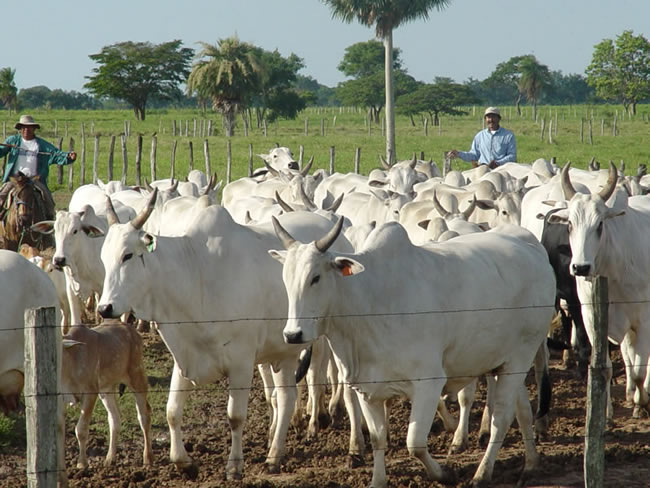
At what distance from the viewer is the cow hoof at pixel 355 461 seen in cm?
616

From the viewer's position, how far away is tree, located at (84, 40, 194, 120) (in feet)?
167

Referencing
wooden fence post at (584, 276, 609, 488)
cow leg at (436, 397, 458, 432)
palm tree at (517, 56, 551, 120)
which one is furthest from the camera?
palm tree at (517, 56, 551, 120)

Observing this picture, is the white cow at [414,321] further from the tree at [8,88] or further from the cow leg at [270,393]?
the tree at [8,88]

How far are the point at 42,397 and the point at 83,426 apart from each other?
2323mm

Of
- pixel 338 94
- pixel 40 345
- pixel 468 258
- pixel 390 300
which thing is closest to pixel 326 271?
pixel 390 300

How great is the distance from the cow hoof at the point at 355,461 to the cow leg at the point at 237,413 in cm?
63

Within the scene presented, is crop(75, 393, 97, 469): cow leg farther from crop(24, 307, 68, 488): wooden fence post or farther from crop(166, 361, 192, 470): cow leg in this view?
crop(24, 307, 68, 488): wooden fence post

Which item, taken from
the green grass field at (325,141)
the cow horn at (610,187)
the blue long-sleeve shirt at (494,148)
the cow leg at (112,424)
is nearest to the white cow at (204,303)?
the cow leg at (112,424)

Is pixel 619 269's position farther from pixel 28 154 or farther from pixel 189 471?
pixel 28 154

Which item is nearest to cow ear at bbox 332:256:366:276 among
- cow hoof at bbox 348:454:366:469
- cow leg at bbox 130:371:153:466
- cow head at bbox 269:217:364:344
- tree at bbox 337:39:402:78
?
cow head at bbox 269:217:364:344

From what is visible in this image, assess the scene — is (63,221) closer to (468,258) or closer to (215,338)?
(215,338)

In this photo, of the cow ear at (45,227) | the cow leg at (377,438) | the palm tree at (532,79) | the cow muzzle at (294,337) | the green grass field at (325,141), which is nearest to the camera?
the cow muzzle at (294,337)

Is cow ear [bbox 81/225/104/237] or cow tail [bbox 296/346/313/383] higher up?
cow ear [bbox 81/225/104/237]

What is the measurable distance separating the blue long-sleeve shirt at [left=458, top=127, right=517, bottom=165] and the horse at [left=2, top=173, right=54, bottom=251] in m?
6.07
